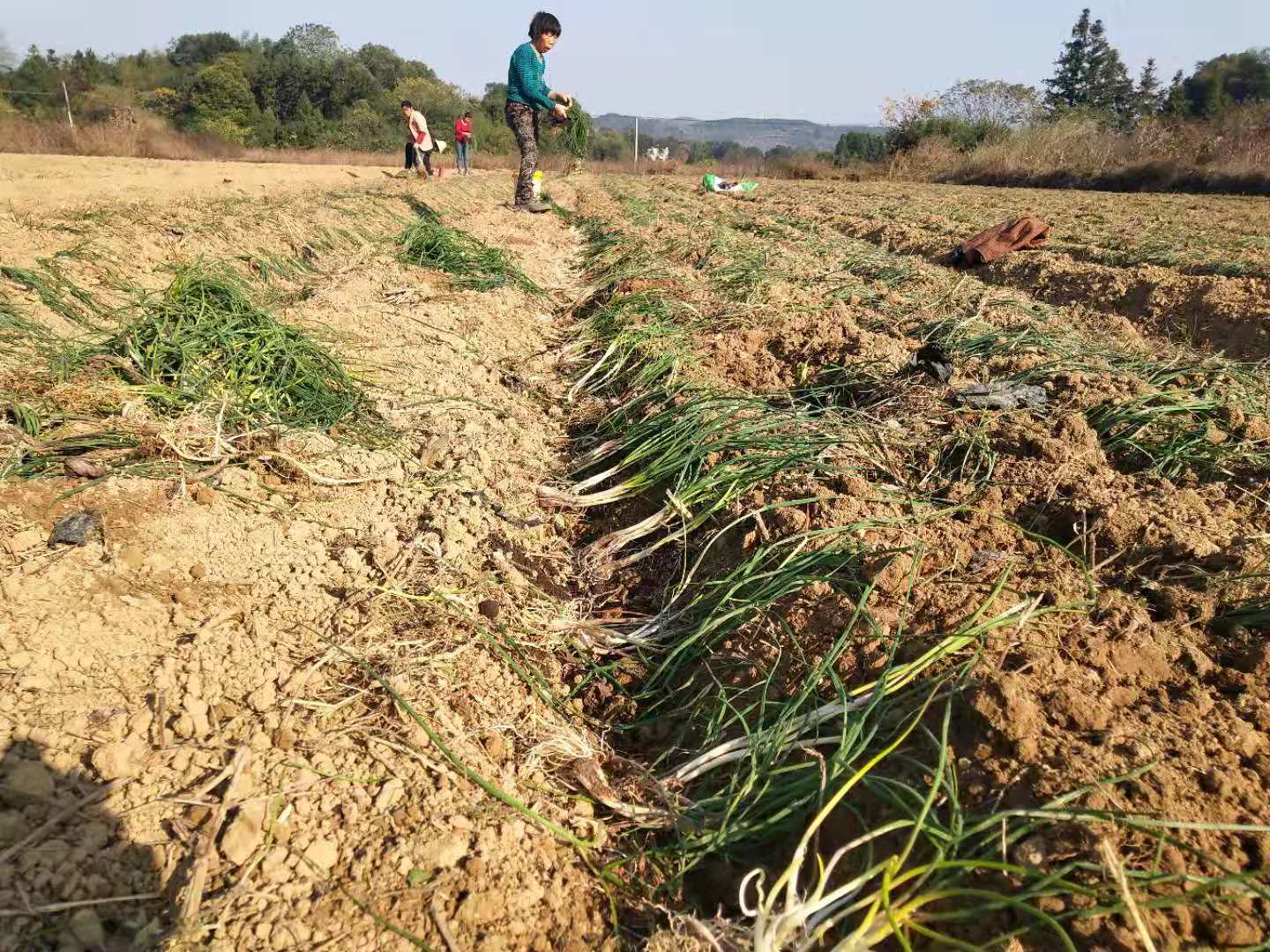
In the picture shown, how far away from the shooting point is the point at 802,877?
1280 mm

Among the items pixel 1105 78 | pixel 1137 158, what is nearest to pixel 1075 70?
pixel 1105 78

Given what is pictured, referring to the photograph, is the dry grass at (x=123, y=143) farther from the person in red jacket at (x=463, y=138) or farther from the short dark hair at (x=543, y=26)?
the short dark hair at (x=543, y=26)

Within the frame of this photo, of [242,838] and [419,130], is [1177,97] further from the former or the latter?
[242,838]

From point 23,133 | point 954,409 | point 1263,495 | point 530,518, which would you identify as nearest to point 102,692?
point 530,518

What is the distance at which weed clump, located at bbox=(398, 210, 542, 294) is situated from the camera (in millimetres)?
4922

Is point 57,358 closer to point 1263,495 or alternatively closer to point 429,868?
point 429,868

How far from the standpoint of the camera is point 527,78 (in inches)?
273

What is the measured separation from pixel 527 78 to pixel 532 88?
0.10 metres

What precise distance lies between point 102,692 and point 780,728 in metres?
1.41

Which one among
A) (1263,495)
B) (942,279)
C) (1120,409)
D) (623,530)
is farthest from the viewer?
(942,279)

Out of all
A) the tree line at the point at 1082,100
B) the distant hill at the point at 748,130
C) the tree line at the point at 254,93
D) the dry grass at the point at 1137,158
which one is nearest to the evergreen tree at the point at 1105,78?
the tree line at the point at 1082,100

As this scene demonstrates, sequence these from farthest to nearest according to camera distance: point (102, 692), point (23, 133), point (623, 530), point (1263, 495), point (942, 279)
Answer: point (23, 133), point (942, 279), point (623, 530), point (1263, 495), point (102, 692)

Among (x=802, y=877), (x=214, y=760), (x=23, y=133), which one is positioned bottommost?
(x=802, y=877)

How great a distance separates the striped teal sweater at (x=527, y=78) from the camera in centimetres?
688
